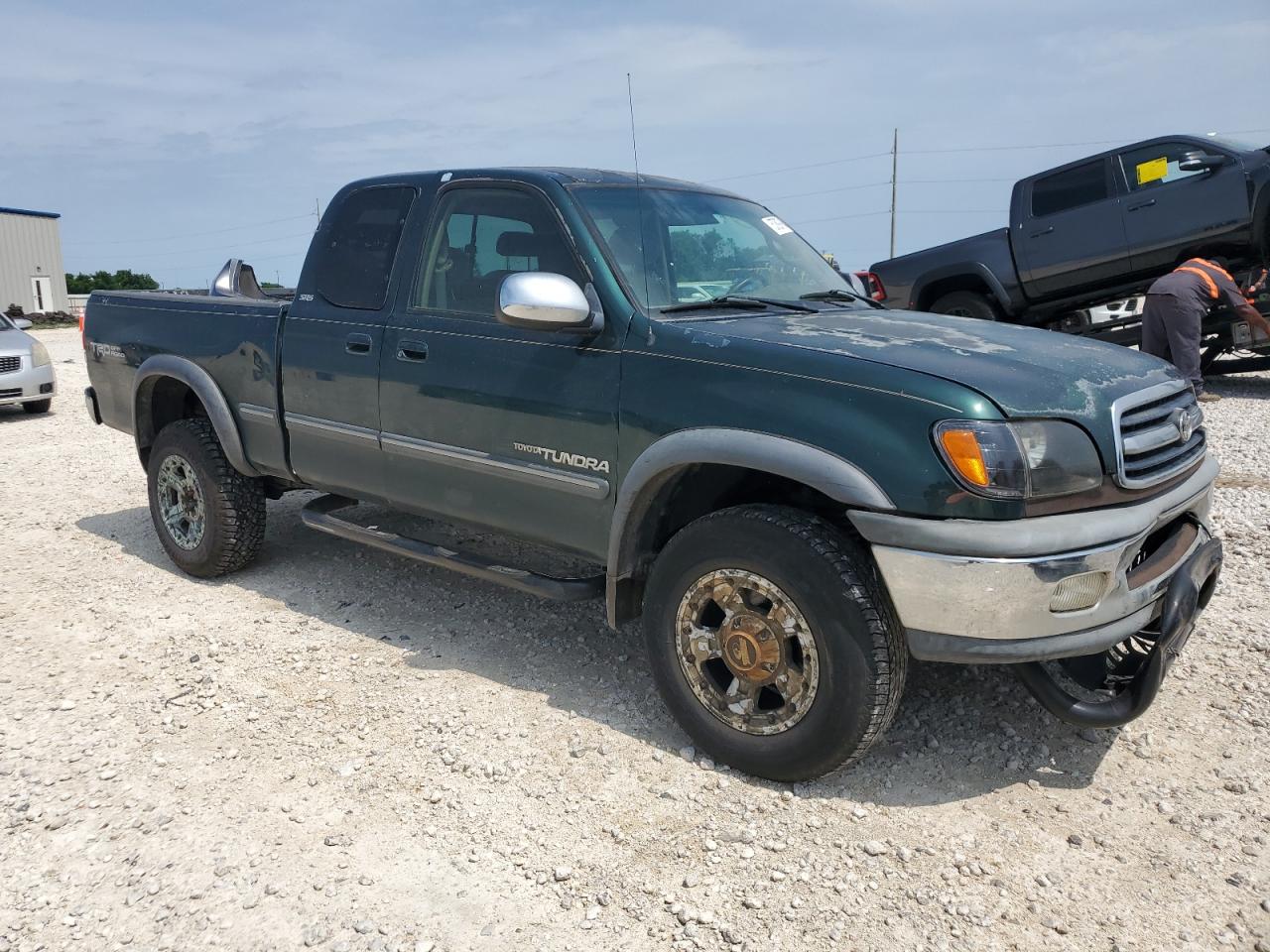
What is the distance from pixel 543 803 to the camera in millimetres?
3266

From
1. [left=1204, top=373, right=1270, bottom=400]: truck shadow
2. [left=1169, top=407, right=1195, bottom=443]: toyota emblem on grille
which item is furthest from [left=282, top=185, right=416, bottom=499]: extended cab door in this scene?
[left=1204, top=373, right=1270, bottom=400]: truck shadow

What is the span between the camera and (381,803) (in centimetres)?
328

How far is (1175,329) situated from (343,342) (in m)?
7.12

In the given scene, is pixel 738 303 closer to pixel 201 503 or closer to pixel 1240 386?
pixel 201 503

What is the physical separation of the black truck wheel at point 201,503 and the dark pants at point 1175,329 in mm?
7099

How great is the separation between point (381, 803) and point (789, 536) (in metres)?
1.57

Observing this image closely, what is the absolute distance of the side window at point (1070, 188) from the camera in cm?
1019

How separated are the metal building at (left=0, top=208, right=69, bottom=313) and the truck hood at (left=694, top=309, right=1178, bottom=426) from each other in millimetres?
→ 51097

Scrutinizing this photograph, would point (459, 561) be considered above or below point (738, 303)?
below

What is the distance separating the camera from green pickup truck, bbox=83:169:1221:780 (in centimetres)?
288

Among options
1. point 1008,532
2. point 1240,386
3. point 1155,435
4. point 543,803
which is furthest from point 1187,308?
point 543,803

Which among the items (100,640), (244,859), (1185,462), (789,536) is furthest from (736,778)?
(100,640)

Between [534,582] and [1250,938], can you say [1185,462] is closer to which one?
[1250,938]

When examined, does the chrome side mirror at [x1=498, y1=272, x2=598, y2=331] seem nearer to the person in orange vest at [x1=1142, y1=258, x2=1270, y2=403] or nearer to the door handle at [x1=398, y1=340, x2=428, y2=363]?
the door handle at [x1=398, y1=340, x2=428, y2=363]
